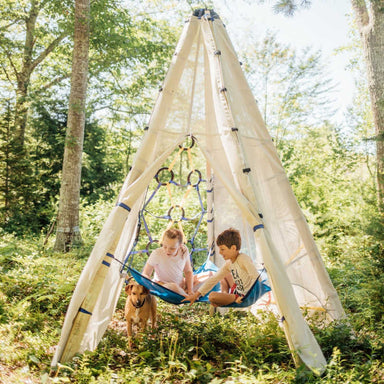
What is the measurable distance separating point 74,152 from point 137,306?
4.11m

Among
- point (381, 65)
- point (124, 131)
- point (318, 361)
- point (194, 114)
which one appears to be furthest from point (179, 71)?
point (124, 131)

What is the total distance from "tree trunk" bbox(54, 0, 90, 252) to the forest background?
0.29m

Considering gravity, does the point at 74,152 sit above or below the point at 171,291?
above

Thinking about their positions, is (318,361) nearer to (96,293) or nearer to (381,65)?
(96,293)

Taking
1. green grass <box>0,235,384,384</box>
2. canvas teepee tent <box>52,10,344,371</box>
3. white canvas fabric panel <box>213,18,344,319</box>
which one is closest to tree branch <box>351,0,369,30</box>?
canvas teepee tent <box>52,10,344,371</box>

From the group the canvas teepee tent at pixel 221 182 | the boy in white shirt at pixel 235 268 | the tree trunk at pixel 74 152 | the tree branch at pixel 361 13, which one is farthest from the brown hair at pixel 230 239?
the tree branch at pixel 361 13

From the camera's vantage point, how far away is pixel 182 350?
3.07 m

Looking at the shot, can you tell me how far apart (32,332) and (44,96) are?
7790 millimetres

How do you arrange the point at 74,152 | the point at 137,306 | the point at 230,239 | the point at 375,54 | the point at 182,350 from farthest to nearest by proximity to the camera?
the point at 74,152 → the point at 375,54 → the point at 230,239 → the point at 137,306 → the point at 182,350

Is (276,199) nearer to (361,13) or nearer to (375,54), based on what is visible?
(375,54)

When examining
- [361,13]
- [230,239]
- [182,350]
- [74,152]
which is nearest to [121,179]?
[74,152]

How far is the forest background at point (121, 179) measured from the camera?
9.86 feet

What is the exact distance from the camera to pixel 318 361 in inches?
108

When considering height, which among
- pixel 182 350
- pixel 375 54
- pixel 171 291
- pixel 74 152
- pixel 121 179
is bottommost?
pixel 182 350
